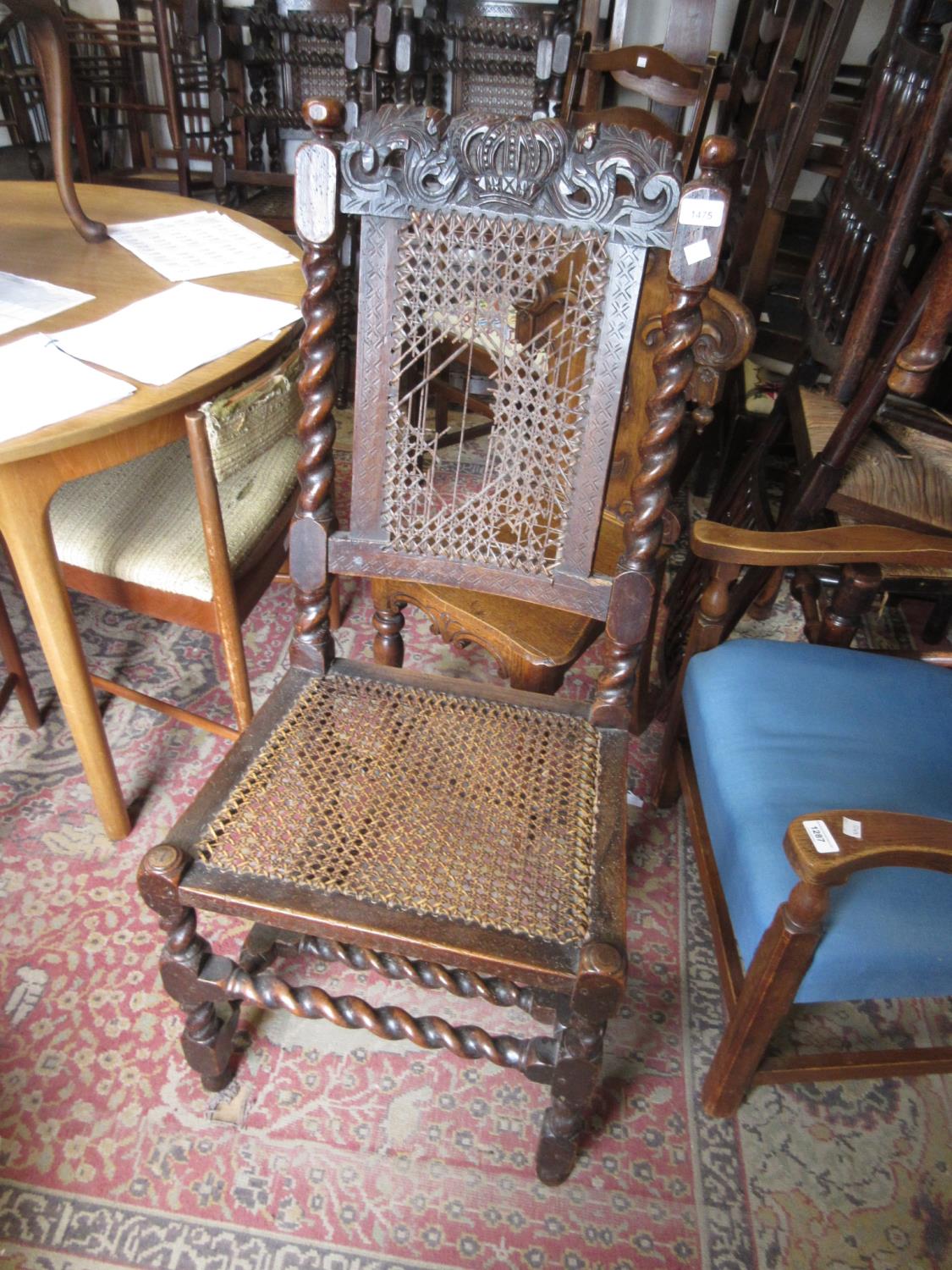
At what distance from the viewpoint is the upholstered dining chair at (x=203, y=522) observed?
1267 millimetres

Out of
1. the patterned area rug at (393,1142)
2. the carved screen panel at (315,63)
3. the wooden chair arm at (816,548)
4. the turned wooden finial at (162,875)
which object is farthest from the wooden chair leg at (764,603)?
the carved screen panel at (315,63)

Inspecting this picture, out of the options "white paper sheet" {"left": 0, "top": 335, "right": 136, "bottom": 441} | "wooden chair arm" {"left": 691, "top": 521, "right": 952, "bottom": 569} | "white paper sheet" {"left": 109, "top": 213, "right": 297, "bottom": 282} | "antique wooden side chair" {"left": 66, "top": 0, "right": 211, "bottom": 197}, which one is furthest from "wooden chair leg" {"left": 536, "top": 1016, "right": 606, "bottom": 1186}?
"antique wooden side chair" {"left": 66, "top": 0, "right": 211, "bottom": 197}

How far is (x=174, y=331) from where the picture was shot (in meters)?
1.40

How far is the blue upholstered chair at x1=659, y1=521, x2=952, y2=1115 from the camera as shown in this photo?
93 centimetres

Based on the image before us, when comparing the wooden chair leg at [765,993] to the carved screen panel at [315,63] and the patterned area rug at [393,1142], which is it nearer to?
the patterned area rug at [393,1142]

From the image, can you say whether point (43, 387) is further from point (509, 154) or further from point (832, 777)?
point (832, 777)

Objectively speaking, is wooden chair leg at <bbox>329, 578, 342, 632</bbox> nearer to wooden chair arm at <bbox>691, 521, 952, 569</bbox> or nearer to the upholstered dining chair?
the upholstered dining chair

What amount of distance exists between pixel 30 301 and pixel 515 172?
3.11 ft

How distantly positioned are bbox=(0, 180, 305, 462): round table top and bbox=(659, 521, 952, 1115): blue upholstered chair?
815mm

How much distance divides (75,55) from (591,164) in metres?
4.34

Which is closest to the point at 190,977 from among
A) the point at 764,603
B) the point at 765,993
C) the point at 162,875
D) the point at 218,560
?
the point at 162,875

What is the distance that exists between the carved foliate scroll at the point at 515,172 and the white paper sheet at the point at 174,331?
0.43 metres

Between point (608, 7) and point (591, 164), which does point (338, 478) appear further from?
point (608, 7)

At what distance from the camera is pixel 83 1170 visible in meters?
1.16
